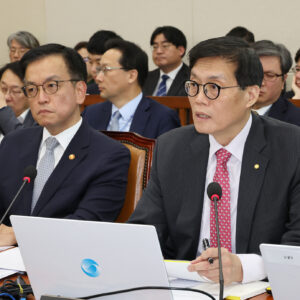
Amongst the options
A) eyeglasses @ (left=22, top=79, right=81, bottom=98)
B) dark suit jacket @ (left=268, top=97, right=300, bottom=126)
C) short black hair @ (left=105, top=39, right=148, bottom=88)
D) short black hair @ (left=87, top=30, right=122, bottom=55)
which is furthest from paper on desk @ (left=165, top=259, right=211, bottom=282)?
short black hair @ (left=87, top=30, right=122, bottom=55)

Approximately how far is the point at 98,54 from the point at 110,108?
185 cm

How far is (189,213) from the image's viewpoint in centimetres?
202

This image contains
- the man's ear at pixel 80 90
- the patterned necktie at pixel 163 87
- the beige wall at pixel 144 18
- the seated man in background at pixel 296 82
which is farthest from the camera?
the beige wall at pixel 144 18

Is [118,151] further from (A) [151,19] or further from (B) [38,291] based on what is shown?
(A) [151,19]

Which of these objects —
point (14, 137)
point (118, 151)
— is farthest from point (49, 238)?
point (14, 137)

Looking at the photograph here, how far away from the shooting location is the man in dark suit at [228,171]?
1.94m

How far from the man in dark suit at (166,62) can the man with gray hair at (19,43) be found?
5.71 ft

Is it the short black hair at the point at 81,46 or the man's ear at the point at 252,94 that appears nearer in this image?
the man's ear at the point at 252,94

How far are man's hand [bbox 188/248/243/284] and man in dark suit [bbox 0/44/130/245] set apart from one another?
2.76 ft

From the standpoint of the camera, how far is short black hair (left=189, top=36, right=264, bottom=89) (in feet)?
6.57

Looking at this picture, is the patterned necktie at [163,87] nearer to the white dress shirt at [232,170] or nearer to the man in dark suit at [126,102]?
the man in dark suit at [126,102]

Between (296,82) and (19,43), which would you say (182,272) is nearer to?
(296,82)

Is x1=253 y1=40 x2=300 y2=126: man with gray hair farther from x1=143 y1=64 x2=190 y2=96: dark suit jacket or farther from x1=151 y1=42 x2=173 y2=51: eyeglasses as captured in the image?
x1=151 y1=42 x2=173 y2=51: eyeglasses

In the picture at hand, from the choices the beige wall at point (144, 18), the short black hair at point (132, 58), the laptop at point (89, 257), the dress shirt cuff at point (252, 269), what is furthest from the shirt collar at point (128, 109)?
the laptop at point (89, 257)
